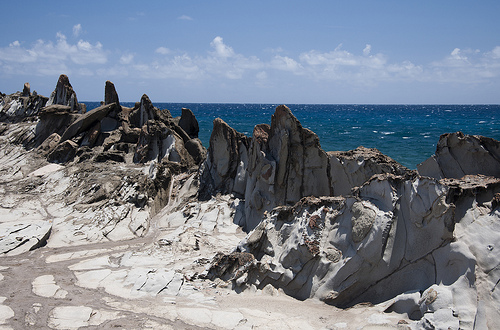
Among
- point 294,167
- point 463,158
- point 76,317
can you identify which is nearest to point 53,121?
point 294,167

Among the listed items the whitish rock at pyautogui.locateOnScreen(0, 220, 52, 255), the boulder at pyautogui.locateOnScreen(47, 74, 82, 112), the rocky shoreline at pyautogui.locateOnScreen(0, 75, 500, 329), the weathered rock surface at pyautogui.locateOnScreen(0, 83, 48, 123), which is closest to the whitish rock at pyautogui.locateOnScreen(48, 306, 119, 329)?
the rocky shoreline at pyautogui.locateOnScreen(0, 75, 500, 329)

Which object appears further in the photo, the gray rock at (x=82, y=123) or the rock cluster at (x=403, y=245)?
the gray rock at (x=82, y=123)

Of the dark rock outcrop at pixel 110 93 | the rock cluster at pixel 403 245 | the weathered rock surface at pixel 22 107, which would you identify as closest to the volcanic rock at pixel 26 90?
the weathered rock surface at pixel 22 107

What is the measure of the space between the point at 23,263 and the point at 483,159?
9.38 metres

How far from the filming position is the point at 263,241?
719 cm

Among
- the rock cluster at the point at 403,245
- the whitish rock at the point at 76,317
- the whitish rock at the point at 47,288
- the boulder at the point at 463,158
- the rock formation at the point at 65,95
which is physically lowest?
the whitish rock at the point at 47,288

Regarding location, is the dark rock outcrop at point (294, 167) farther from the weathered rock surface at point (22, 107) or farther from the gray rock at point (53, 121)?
the weathered rock surface at point (22, 107)

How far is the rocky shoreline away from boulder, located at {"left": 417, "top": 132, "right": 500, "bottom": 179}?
0.07 ft

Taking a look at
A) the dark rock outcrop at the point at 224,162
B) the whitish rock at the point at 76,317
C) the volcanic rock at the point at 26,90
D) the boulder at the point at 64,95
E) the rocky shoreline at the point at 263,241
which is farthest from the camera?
the volcanic rock at the point at 26,90

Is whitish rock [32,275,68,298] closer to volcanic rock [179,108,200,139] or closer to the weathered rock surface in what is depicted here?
volcanic rock [179,108,200,139]

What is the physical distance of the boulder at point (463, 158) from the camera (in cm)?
748

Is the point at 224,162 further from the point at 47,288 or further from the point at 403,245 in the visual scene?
the point at 403,245

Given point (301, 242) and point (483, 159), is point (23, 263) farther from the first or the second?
point (483, 159)

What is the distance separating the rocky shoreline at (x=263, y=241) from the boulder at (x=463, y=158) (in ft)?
0.07
